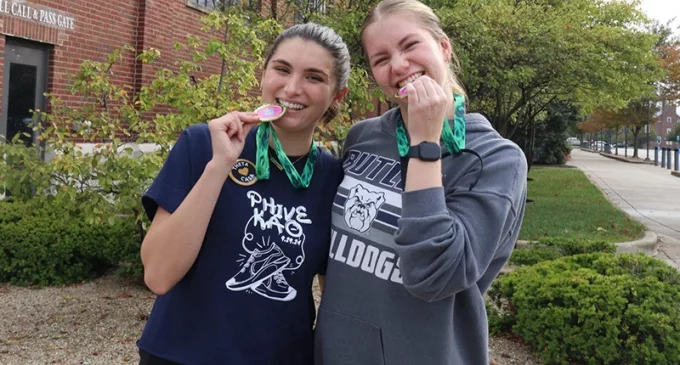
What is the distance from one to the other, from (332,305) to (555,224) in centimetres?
962

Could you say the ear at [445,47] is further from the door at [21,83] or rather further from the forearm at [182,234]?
the door at [21,83]

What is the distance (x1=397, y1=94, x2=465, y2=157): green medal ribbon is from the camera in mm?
1454

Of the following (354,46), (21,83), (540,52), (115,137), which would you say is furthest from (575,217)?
(21,83)

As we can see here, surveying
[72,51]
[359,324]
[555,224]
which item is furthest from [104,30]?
[359,324]

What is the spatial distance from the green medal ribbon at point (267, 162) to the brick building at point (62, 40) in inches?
237

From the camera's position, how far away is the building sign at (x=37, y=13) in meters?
7.30

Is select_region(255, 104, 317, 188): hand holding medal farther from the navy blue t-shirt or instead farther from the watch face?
the watch face

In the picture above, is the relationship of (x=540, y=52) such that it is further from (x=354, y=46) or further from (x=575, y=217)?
(x=354, y=46)

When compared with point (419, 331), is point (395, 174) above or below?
above

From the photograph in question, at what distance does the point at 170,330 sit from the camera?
5.26 ft

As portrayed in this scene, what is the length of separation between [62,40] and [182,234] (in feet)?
25.0

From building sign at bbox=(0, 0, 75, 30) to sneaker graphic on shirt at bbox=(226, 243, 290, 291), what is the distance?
23.1 ft

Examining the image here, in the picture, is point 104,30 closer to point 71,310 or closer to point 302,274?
point 71,310

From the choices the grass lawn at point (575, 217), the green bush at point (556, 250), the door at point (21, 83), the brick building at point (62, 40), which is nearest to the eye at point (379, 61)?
the green bush at point (556, 250)
